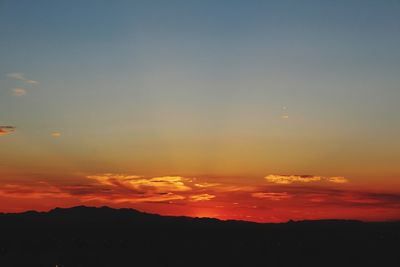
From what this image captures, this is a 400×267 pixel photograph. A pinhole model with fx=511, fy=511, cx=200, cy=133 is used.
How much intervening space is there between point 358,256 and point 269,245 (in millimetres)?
22148

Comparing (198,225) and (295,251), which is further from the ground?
(198,225)

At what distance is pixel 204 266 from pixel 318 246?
41.8m

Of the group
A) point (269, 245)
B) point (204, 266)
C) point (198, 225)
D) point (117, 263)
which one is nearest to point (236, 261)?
point (204, 266)

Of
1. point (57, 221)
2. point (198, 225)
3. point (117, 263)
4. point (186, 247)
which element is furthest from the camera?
point (57, 221)

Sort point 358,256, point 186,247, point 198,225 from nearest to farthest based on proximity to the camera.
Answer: point 358,256, point 186,247, point 198,225

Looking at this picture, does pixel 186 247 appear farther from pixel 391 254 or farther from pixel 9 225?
pixel 9 225

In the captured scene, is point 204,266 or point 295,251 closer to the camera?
point 204,266

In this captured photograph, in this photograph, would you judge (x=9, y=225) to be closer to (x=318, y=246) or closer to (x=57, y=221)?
(x=57, y=221)

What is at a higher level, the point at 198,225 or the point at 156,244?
the point at 198,225

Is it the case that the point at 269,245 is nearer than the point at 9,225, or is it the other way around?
the point at 269,245

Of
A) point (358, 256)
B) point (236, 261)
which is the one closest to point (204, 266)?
point (236, 261)

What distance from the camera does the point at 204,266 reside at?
8156cm

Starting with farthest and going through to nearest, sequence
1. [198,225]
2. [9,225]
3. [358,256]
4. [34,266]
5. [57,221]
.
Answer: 1. [57,221]
2. [198,225]
3. [9,225]
4. [358,256]
5. [34,266]

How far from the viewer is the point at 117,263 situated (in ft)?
271
